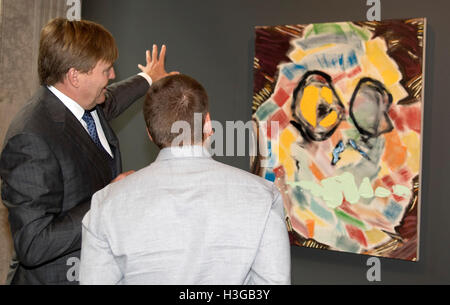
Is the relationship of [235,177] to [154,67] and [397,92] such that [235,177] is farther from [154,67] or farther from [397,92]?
[154,67]

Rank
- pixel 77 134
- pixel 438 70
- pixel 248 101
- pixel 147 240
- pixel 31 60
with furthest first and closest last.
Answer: pixel 31 60
pixel 248 101
pixel 438 70
pixel 77 134
pixel 147 240

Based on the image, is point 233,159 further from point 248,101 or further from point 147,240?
point 147,240

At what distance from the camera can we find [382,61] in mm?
2654

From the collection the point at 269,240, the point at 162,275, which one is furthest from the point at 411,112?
the point at 162,275

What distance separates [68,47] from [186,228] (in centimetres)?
85

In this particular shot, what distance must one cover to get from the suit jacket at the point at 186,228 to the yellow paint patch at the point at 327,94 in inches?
59.0

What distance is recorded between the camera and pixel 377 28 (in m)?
2.66

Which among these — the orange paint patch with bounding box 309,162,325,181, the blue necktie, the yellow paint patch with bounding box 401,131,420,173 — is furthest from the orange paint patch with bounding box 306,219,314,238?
the blue necktie

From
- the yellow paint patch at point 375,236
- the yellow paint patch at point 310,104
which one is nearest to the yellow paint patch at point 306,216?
the yellow paint patch at point 375,236

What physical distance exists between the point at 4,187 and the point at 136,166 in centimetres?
188

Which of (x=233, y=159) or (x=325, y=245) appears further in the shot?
(x=233, y=159)

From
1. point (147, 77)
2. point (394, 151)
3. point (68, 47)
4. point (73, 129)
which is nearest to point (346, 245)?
point (394, 151)

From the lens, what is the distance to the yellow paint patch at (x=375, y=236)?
2.70 meters

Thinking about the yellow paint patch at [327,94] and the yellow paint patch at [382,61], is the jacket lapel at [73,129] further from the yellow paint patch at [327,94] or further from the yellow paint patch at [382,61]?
the yellow paint patch at [382,61]
